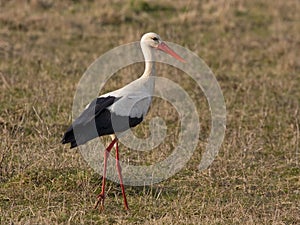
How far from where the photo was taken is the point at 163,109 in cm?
888

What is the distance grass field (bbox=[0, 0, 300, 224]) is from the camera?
5.84m

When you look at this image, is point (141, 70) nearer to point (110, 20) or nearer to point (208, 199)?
point (110, 20)

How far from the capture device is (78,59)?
443 inches

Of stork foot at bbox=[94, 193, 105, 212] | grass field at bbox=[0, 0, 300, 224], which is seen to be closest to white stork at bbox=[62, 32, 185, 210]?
stork foot at bbox=[94, 193, 105, 212]

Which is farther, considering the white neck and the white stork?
the white neck

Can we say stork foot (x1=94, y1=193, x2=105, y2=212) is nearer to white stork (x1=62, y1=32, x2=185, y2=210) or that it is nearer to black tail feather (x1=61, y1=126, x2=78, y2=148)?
white stork (x1=62, y1=32, x2=185, y2=210)

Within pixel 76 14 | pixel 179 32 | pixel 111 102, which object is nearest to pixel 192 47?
pixel 179 32

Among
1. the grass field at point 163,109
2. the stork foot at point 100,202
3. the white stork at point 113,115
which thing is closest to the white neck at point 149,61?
the white stork at point 113,115

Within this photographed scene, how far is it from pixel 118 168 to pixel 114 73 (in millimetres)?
4450

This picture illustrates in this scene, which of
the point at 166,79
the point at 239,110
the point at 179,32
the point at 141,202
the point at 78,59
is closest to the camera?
the point at 141,202

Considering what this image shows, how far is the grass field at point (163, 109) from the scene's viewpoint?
5.84 metres

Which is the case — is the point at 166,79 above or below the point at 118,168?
below

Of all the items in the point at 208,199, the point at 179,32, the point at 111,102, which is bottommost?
the point at 179,32

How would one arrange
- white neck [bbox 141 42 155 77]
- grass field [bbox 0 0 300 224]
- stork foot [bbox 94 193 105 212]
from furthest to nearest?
white neck [bbox 141 42 155 77] → grass field [bbox 0 0 300 224] → stork foot [bbox 94 193 105 212]
